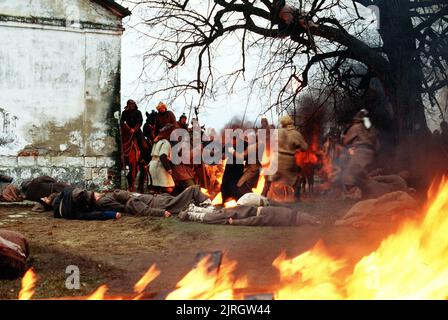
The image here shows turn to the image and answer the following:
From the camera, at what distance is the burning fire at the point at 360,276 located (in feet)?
10.5

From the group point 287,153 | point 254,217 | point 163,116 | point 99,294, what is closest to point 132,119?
point 163,116

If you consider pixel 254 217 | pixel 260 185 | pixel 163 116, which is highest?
pixel 163 116

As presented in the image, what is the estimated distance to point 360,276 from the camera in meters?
3.47

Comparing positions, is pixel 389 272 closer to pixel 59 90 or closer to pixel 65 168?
pixel 65 168

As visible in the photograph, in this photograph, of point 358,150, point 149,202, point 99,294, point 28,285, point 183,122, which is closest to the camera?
point 99,294

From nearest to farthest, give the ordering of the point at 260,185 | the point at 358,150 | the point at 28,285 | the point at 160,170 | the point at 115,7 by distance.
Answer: the point at 28,285 → the point at 358,150 → the point at 160,170 → the point at 260,185 → the point at 115,7

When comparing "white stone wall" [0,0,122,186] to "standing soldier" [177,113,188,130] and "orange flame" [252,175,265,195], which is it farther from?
"orange flame" [252,175,265,195]

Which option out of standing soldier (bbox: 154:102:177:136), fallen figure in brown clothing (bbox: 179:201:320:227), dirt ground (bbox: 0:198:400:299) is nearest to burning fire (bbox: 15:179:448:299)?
dirt ground (bbox: 0:198:400:299)

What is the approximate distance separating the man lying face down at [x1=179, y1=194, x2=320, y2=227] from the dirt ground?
0.23 m

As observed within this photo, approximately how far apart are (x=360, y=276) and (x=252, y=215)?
14.2ft

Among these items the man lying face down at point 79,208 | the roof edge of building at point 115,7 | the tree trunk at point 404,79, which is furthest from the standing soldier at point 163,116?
the tree trunk at point 404,79

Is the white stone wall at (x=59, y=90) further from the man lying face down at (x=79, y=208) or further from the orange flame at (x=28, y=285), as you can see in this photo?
the orange flame at (x=28, y=285)

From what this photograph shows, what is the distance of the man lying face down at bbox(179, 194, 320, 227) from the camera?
7.50 metres
